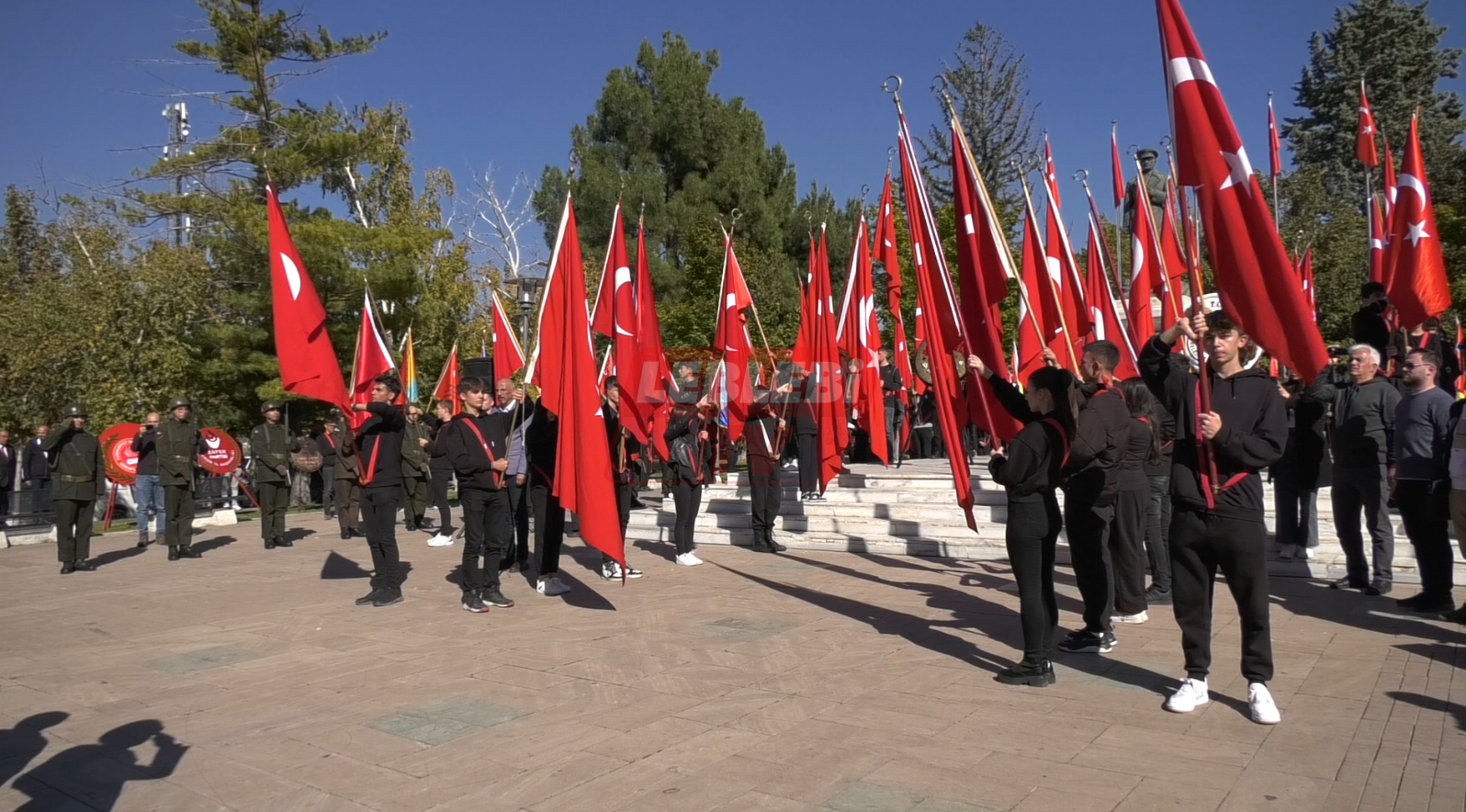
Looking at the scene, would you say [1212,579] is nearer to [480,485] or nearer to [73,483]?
[480,485]

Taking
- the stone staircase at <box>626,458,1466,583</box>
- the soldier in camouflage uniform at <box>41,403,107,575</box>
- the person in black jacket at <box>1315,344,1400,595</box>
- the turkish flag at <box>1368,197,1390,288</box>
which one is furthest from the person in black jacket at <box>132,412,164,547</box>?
the turkish flag at <box>1368,197,1390,288</box>

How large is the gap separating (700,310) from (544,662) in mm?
23344

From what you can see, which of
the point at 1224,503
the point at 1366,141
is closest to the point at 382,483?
the point at 1224,503

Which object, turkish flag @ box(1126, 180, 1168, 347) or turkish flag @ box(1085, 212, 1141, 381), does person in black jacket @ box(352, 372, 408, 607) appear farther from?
turkish flag @ box(1126, 180, 1168, 347)

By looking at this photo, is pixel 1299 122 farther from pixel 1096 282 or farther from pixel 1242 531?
pixel 1242 531

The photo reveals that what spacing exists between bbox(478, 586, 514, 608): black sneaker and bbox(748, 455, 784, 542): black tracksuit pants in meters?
4.05

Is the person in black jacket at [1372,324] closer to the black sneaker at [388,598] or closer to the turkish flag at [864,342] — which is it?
the turkish flag at [864,342]

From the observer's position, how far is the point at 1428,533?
8047mm

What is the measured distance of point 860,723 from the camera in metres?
5.48

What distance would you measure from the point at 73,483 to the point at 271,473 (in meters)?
2.80

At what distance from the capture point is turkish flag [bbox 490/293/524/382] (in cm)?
1484

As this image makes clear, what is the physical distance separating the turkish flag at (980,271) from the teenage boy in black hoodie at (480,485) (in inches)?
160

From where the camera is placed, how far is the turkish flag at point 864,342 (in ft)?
40.1

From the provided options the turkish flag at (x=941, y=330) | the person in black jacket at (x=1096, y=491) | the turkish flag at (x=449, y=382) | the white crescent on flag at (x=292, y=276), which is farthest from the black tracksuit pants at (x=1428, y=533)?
the turkish flag at (x=449, y=382)
